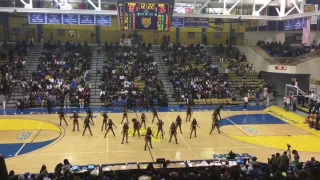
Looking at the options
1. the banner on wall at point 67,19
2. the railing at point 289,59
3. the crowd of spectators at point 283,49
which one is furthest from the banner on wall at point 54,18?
the crowd of spectators at point 283,49

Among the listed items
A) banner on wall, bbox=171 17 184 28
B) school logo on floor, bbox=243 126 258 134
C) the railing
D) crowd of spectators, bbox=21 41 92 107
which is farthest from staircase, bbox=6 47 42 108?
the railing

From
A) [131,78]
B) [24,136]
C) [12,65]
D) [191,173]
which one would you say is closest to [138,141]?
[24,136]

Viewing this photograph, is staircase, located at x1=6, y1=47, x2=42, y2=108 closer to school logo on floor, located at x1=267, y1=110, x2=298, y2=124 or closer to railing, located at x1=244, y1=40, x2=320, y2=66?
school logo on floor, located at x1=267, y1=110, x2=298, y2=124

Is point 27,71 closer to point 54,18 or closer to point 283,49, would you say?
point 54,18

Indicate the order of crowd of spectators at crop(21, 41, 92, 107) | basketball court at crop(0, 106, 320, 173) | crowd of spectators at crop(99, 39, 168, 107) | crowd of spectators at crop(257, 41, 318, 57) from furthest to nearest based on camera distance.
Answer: crowd of spectators at crop(257, 41, 318, 57)
crowd of spectators at crop(99, 39, 168, 107)
crowd of spectators at crop(21, 41, 92, 107)
basketball court at crop(0, 106, 320, 173)

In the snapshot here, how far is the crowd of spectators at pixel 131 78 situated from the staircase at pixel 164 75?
0.85 meters

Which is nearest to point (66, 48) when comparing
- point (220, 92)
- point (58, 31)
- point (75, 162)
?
point (58, 31)

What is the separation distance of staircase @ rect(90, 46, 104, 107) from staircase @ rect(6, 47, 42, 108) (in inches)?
231

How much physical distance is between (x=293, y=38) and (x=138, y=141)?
2691 centimetres

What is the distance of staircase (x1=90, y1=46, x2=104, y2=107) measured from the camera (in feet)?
94.2

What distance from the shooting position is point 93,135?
1877 centimetres

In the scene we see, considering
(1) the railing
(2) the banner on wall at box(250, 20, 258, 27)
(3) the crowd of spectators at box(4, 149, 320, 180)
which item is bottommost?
(3) the crowd of spectators at box(4, 149, 320, 180)

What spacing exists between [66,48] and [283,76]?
24562 millimetres

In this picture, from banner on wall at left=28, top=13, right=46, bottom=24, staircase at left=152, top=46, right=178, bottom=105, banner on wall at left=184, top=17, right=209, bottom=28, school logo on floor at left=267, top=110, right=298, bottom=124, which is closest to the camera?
banner on wall at left=28, top=13, right=46, bottom=24
